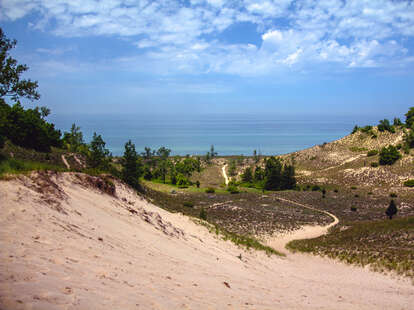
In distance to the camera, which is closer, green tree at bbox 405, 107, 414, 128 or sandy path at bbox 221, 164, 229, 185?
sandy path at bbox 221, 164, 229, 185

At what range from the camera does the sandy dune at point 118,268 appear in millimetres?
5156

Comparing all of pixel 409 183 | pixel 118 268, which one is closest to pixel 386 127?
pixel 409 183

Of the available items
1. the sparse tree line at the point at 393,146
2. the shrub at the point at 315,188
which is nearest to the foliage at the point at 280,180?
the shrub at the point at 315,188

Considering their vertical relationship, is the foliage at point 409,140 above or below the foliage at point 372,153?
above

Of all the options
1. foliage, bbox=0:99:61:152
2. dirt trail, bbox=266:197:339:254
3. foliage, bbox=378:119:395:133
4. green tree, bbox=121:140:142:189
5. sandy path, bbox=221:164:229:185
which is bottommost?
dirt trail, bbox=266:197:339:254

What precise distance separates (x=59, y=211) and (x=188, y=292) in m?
5.57

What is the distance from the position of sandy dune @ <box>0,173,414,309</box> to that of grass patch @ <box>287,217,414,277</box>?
171 cm

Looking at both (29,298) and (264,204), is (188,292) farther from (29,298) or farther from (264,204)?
(264,204)

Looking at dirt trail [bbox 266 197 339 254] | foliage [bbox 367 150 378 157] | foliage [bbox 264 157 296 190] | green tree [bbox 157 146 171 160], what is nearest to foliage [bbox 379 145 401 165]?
foliage [bbox 367 150 378 157]

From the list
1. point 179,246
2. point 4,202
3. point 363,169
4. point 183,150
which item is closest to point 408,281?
point 179,246

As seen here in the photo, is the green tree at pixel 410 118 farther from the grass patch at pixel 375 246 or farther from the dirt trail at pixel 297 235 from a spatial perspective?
the grass patch at pixel 375 246

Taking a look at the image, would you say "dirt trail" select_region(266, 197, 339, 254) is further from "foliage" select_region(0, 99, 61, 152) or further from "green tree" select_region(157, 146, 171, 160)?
"green tree" select_region(157, 146, 171, 160)

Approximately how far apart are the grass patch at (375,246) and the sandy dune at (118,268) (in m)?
1.71

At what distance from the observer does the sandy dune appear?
16.9ft
